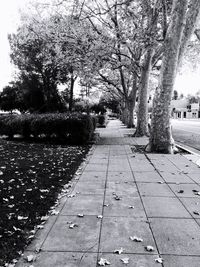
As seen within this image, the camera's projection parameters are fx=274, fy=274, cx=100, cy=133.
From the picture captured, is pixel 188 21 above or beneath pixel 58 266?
above

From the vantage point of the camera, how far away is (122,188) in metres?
5.94

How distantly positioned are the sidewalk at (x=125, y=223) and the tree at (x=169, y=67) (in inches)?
165

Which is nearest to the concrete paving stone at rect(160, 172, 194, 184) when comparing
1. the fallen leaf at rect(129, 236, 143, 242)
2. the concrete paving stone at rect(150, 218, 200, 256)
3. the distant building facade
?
the concrete paving stone at rect(150, 218, 200, 256)

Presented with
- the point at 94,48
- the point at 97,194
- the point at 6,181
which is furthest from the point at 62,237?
the point at 94,48

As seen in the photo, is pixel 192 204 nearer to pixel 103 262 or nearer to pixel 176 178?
pixel 176 178

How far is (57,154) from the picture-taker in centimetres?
1062

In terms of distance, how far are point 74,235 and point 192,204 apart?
7.68 feet

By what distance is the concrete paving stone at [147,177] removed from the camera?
6648mm

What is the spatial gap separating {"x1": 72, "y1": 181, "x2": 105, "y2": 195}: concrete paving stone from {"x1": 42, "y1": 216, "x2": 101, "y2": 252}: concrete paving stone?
1438mm

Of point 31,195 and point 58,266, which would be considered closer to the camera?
point 58,266

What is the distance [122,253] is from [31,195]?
275 centimetres

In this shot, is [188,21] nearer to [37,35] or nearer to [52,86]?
[37,35]

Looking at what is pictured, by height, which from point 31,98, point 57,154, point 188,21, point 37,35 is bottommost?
point 57,154

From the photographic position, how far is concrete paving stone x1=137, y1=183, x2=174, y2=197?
5.53 m
